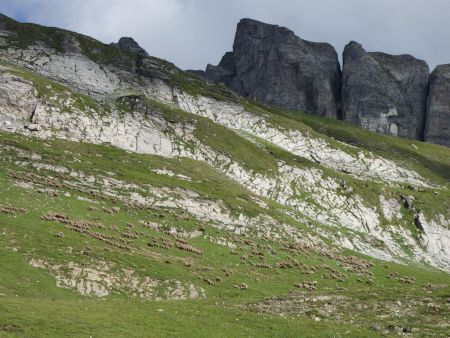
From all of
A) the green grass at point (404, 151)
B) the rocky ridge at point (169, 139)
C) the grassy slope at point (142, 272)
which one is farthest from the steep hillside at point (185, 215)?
the green grass at point (404, 151)

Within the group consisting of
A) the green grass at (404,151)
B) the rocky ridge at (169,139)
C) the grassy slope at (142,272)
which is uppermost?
the green grass at (404,151)

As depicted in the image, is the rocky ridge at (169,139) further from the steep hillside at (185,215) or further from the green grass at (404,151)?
the green grass at (404,151)

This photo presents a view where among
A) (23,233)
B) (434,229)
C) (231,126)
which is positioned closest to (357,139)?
(231,126)

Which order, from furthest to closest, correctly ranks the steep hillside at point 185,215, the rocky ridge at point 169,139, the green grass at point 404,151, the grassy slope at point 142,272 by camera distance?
the green grass at point 404,151
the rocky ridge at point 169,139
the steep hillside at point 185,215
the grassy slope at point 142,272

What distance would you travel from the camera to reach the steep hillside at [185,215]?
3319 cm

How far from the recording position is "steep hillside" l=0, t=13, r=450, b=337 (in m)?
33.2

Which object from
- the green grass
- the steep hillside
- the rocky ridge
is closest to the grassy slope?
the steep hillside

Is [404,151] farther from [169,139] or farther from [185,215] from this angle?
[185,215]

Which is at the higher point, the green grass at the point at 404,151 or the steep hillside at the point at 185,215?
the green grass at the point at 404,151

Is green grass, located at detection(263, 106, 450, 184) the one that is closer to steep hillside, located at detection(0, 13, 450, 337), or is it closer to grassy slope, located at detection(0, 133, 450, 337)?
steep hillside, located at detection(0, 13, 450, 337)

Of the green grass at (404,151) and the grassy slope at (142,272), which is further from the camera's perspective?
the green grass at (404,151)

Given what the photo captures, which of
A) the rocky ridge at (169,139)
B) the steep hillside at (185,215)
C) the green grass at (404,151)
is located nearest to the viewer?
the steep hillside at (185,215)

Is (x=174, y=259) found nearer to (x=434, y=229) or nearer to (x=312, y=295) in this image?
(x=312, y=295)

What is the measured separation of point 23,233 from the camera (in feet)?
137
